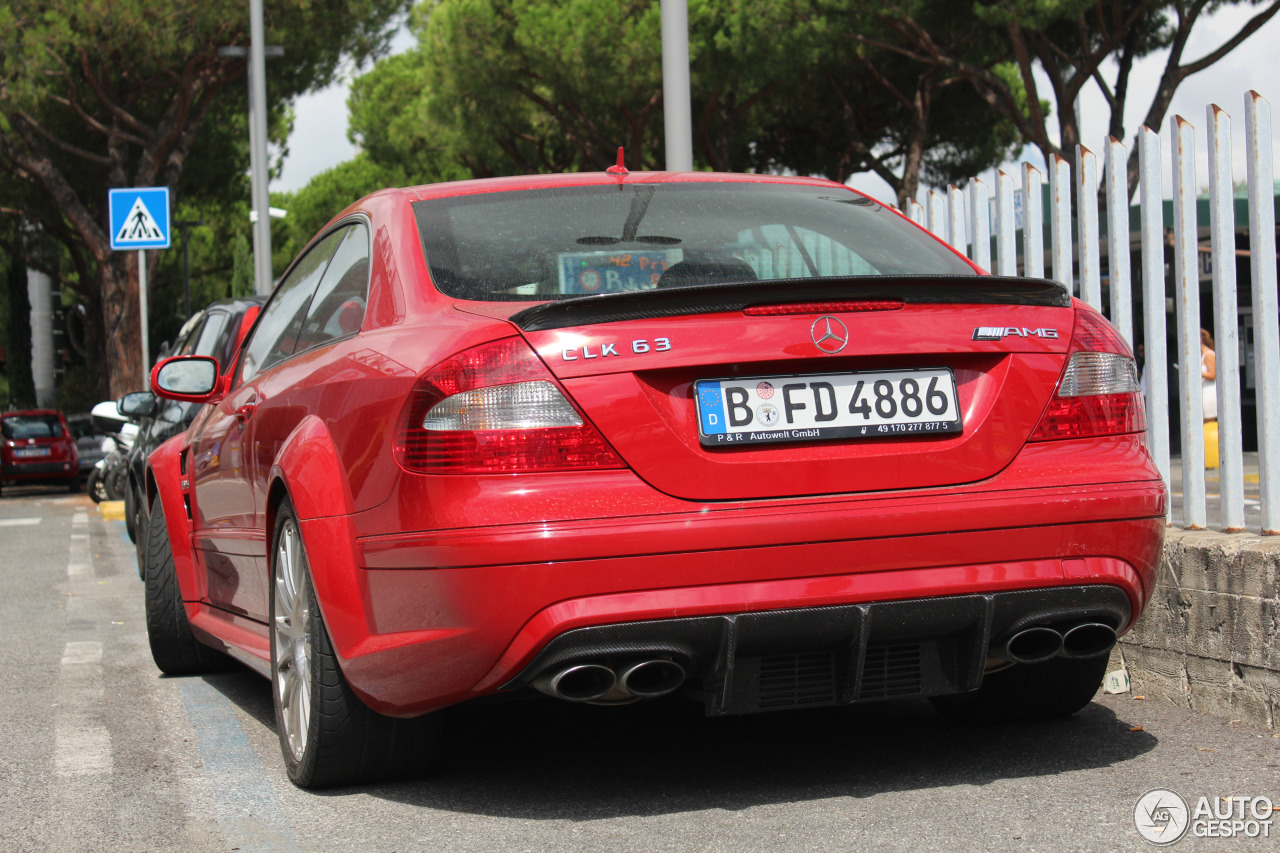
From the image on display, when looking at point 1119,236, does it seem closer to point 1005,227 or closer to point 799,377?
point 1005,227

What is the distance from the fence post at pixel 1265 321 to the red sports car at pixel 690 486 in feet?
3.34

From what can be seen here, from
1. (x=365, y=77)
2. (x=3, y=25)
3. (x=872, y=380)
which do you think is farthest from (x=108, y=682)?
(x=365, y=77)

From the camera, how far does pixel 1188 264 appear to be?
4801 millimetres

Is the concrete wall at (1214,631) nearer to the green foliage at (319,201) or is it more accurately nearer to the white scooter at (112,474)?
the white scooter at (112,474)

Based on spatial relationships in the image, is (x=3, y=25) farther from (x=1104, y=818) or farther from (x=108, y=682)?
(x=1104, y=818)

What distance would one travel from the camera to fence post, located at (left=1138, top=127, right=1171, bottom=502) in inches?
195

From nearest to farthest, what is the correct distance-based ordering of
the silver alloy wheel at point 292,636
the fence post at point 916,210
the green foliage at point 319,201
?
1. the silver alloy wheel at point 292,636
2. the fence post at point 916,210
3. the green foliage at point 319,201

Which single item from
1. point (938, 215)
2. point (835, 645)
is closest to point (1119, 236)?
point (938, 215)

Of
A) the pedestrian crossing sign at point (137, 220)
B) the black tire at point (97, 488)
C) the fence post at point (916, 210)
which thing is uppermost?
the pedestrian crossing sign at point (137, 220)

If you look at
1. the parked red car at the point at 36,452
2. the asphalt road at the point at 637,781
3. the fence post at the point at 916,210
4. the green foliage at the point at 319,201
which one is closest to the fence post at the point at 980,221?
the fence post at the point at 916,210

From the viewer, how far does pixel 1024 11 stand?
20.6 metres

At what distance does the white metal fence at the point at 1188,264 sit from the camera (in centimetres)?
448

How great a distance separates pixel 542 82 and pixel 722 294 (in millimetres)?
25227

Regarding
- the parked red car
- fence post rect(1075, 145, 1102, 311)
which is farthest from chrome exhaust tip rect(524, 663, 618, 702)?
the parked red car
